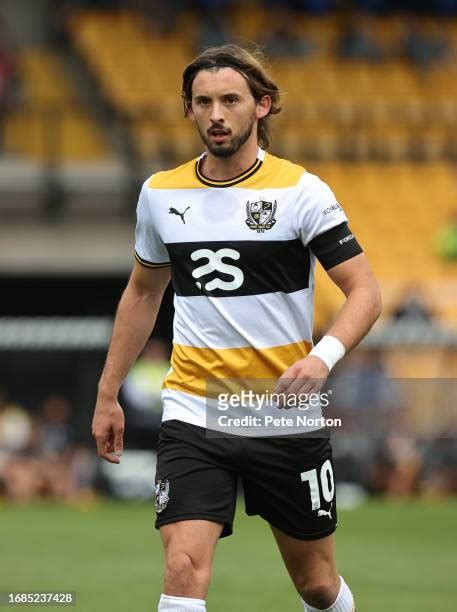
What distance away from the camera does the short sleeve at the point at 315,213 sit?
540 cm

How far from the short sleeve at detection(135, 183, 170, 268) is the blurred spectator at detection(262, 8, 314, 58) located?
1853cm

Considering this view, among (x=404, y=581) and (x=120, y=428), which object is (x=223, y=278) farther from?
(x=404, y=581)

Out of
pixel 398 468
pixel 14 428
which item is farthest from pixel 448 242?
pixel 14 428

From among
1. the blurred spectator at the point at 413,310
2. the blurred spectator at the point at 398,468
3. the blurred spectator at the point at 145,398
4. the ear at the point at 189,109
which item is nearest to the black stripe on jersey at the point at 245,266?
the ear at the point at 189,109

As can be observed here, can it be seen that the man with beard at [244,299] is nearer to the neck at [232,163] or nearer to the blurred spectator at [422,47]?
the neck at [232,163]

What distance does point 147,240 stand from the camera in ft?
18.8

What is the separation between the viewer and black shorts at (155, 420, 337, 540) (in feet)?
17.6

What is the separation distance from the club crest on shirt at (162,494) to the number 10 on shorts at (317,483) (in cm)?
49

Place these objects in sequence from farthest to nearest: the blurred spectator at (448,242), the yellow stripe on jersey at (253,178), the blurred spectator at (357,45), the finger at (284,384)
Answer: the blurred spectator at (357,45)
the blurred spectator at (448,242)
the yellow stripe on jersey at (253,178)
the finger at (284,384)

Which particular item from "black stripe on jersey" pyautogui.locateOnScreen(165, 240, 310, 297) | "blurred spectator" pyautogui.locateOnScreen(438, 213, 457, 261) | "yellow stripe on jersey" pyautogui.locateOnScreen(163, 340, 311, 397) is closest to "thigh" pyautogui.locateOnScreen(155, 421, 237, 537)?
"yellow stripe on jersey" pyautogui.locateOnScreen(163, 340, 311, 397)

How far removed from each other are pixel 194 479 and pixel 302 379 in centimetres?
63

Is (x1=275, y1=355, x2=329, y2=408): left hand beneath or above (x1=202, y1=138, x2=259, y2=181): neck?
beneath

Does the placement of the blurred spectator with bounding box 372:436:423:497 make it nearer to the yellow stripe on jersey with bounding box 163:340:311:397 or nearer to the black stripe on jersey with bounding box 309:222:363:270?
the yellow stripe on jersey with bounding box 163:340:311:397

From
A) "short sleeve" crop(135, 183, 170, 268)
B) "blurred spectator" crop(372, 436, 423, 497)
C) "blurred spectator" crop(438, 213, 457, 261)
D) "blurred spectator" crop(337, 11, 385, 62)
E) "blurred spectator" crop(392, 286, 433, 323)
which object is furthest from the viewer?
"blurred spectator" crop(337, 11, 385, 62)
